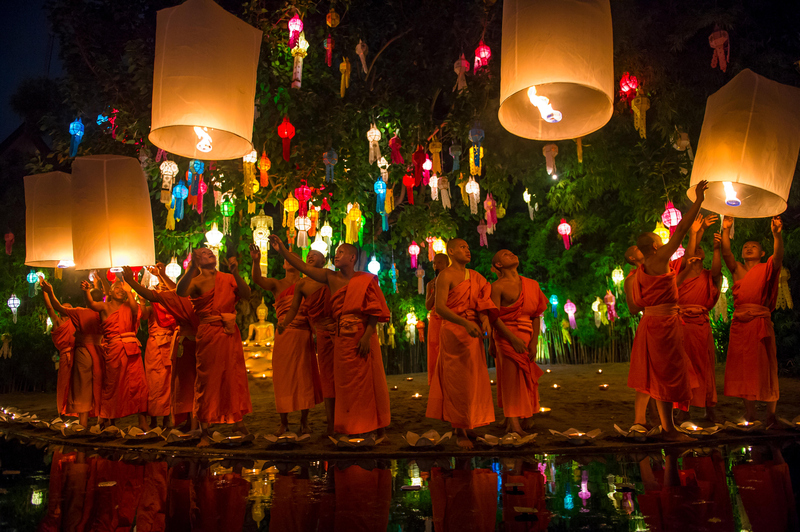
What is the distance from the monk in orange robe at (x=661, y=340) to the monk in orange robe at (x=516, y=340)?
33.8 inches

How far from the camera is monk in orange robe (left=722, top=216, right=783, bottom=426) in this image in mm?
5008

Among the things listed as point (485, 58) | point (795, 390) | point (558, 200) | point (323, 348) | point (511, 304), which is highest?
point (485, 58)

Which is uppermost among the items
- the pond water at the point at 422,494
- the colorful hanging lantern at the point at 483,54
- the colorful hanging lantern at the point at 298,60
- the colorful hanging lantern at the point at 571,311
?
the colorful hanging lantern at the point at 483,54

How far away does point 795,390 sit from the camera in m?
8.10

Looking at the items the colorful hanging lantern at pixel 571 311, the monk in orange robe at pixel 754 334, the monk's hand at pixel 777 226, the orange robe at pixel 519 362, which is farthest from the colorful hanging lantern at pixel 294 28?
the colorful hanging lantern at pixel 571 311

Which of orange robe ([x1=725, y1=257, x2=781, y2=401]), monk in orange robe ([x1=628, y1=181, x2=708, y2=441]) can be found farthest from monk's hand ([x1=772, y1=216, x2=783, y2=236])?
monk in orange robe ([x1=628, y1=181, x2=708, y2=441])

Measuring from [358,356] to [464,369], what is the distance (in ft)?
2.88

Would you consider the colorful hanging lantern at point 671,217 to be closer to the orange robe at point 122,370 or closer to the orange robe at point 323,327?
the orange robe at point 323,327

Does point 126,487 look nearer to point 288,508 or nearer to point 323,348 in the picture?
point 288,508

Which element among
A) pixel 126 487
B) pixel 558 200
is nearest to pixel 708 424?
pixel 126 487

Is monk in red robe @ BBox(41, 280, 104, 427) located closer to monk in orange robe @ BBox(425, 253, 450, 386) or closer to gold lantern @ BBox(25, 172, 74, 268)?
gold lantern @ BBox(25, 172, 74, 268)

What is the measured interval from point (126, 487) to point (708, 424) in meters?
4.75

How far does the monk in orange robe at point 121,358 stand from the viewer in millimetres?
5949

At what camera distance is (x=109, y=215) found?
434cm
